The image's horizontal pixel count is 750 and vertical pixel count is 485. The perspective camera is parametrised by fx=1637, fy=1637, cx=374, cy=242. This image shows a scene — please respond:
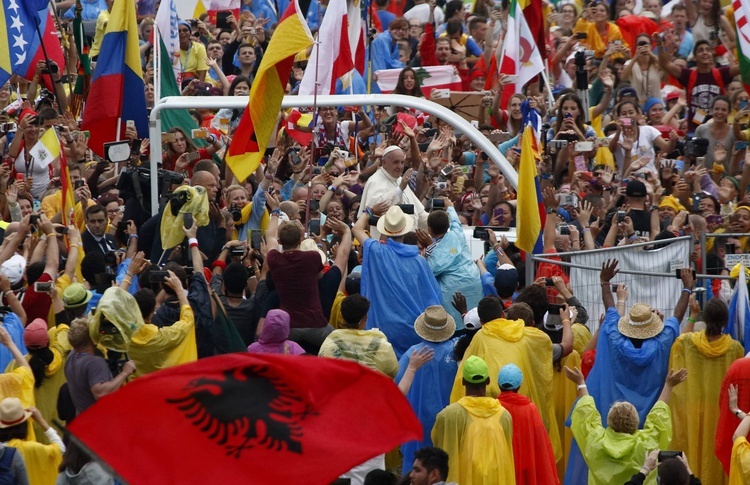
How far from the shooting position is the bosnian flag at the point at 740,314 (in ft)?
36.0

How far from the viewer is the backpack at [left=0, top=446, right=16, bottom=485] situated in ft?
29.9

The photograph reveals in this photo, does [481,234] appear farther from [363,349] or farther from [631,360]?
[363,349]

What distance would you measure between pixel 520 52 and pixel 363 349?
670 centimetres

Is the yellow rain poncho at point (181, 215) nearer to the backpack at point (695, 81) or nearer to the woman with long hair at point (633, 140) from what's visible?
the woman with long hair at point (633, 140)

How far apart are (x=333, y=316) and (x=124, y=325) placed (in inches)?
91.9

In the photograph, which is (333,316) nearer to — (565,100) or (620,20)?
(565,100)

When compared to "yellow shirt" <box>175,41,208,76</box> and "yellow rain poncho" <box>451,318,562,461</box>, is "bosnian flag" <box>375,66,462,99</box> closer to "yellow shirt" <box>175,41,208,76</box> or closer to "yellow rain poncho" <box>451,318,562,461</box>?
"yellow shirt" <box>175,41,208,76</box>

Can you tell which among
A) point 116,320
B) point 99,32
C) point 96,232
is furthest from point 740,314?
Result: point 99,32

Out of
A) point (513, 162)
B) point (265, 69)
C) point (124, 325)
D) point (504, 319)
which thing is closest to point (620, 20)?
point (513, 162)

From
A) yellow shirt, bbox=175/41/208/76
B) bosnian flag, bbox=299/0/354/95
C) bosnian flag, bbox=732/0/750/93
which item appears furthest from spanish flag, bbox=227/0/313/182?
yellow shirt, bbox=175/41/208/76

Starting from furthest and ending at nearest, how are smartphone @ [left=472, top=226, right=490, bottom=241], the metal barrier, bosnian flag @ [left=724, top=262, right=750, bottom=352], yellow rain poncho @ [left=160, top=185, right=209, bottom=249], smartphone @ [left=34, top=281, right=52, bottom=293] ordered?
1. the metal barrier
2. smartphone @ [left=472, top=226, right=490, bottom=241]
3. yellow rain poncho @ [left=160, top=185, right=209, bottom=249]
4. smartphone @ [left=34, top=281, right=52, bottom=293]
5. bosnian flag @ [left=724, top=262, right=750, bottom=352]

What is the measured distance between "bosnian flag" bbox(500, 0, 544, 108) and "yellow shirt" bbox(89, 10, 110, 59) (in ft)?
15.8

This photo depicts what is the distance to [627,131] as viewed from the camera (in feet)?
52.1

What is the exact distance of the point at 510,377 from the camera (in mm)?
10078
